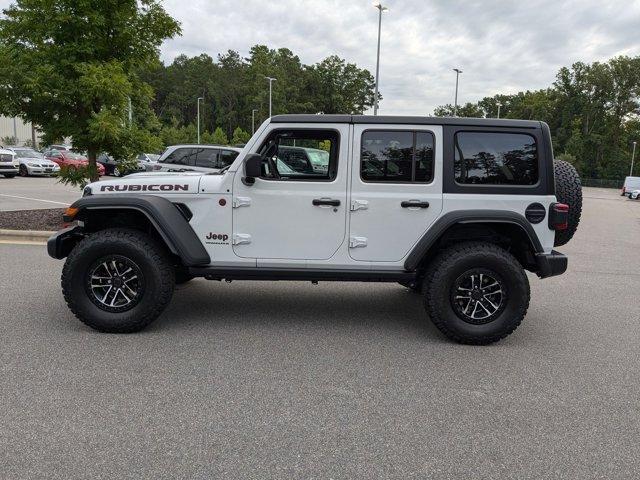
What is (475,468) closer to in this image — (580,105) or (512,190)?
(512,190)

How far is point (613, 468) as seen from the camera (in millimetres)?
2768

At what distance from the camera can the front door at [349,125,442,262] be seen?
454 centimetres

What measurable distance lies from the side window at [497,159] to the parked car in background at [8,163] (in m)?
24.7

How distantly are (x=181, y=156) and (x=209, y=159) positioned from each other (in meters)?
0.81

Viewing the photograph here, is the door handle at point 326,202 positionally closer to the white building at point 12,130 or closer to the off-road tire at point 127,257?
the off-road tire at point 127,257

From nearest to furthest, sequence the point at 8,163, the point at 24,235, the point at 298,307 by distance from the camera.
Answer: the point at 298,307 < the point at 24,235 < the point at 8,163

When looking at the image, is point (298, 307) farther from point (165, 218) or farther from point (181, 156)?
point (181, 156)

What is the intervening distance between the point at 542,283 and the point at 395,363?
3760mm

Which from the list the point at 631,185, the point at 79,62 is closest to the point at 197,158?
the point at 79,62

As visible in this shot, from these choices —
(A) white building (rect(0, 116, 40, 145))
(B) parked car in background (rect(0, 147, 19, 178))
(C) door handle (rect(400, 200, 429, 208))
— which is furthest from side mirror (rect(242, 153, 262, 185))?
(A) white building (rect(0, 116, 40, 145))

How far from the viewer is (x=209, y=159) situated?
43.7 ft

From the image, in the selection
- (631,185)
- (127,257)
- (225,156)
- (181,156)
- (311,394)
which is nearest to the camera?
(311,394)

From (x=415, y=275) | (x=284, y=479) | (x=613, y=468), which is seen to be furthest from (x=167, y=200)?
(x=613, y=468)

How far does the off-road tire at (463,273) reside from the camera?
4.45 m
